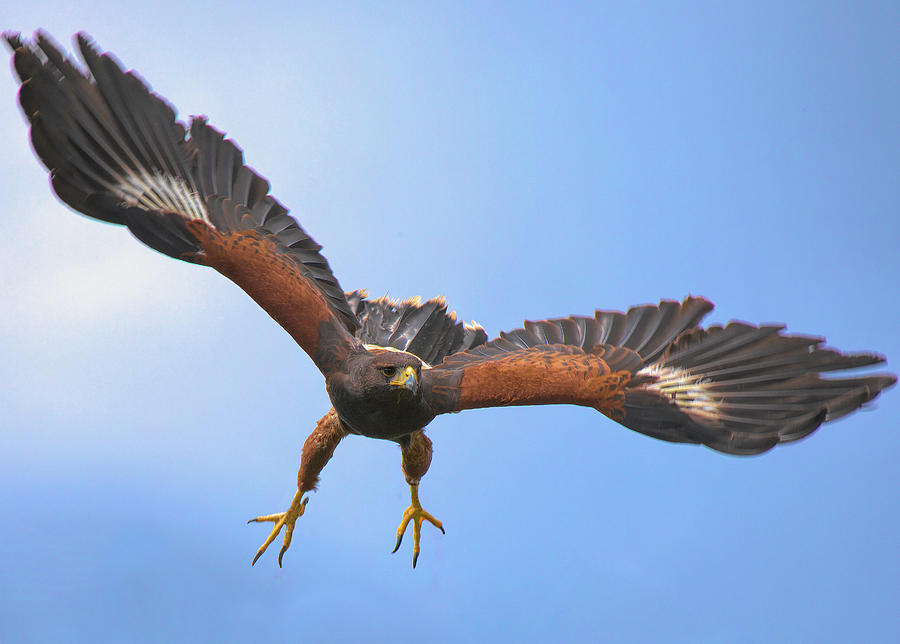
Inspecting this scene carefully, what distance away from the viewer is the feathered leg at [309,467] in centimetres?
827

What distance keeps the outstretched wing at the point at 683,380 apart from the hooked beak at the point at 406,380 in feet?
1.51

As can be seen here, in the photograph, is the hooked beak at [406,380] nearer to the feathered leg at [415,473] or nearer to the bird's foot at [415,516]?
the feathered leg at [415,473]

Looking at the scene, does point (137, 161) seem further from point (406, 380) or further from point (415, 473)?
point (415, 473)

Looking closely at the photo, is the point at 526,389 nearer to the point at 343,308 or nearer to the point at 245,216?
the point at 343,308

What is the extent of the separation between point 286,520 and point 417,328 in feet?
7.20

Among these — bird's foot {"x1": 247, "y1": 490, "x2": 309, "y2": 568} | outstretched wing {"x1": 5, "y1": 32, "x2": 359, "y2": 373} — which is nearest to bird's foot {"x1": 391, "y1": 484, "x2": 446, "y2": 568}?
bird's foot {"x1": 247, "y1": 490, "x2": 309, "y2": 568}

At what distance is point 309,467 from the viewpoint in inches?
331

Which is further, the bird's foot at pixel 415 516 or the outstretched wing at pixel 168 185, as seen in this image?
the bird's foot at pixel 415 516

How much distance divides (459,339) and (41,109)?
4.16 m

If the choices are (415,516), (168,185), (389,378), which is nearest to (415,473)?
(415,516)

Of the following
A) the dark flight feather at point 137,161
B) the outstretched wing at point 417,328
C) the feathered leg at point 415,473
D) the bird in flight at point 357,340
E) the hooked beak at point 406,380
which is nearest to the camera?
the hooked beak at point 406,380

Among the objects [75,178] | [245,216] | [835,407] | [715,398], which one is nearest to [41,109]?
[75,178]

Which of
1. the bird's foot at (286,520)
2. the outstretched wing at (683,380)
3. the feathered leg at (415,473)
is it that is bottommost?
the bird's foot at (286,520)

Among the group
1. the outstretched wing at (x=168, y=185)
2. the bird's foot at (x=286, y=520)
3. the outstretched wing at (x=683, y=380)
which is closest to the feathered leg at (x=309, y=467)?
→ the bird's foot at (x=286, y=520)
